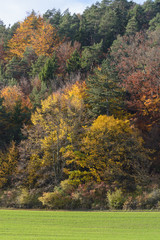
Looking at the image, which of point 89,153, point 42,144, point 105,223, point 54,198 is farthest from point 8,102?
point 105,223

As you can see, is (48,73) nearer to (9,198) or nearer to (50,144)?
(50,144)

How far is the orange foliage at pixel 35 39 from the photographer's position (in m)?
70.2

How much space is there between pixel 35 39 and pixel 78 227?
197 feet

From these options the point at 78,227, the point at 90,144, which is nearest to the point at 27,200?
the point at 90,144

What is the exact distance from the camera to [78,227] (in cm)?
1800

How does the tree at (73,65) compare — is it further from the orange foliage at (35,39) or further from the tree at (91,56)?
the orange foliage at (35,39)

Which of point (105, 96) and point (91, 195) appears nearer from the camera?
point (91, 195)

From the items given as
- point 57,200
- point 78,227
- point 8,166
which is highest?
point 78,227

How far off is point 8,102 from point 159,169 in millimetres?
24192

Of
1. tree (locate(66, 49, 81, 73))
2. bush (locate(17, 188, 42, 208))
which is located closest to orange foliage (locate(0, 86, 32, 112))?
tree (locate(66, 49, 81, 73))

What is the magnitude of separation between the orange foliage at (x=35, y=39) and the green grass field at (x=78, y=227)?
5200cm

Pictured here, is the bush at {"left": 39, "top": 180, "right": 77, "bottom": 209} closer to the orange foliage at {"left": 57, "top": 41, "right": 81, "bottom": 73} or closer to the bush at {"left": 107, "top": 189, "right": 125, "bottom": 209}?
the bush at {"left": 107, "top": 189, "right": 125, "bottom": 209}

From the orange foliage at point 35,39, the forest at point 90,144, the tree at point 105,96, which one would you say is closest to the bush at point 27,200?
the forest at point 90,144

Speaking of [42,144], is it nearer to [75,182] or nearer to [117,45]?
[75,182]
